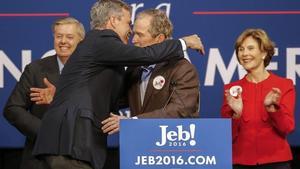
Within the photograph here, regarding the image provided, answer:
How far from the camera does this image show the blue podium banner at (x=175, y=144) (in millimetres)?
3344

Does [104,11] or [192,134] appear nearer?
[192,134]

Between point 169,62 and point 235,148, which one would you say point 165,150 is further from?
point 235,148

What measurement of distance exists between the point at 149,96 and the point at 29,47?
1428 millimetres

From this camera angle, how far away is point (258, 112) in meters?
3.99

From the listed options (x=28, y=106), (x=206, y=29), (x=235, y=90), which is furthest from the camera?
(x=206, y=29)

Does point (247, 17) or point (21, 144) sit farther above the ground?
point (247, 17)

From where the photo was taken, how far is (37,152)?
3.55 meters

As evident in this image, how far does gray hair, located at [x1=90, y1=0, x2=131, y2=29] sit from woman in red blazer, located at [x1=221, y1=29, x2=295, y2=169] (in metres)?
0.71

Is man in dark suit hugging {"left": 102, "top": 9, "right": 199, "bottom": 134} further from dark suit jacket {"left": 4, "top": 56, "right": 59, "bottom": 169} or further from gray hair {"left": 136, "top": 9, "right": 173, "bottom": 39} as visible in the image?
dark suit jacket {"left": 4, "top": 56, "right": 59, "bottom": 169}

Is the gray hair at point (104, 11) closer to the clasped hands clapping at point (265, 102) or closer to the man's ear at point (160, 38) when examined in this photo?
the man's ear at point (160, 38)

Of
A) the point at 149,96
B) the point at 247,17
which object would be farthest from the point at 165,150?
the point at 247,17

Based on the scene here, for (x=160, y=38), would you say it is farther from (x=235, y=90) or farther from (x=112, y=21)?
(x=235, y=90)

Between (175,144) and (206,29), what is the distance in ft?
5.10

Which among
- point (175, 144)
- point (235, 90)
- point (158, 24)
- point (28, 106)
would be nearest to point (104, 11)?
point (158, 24)
